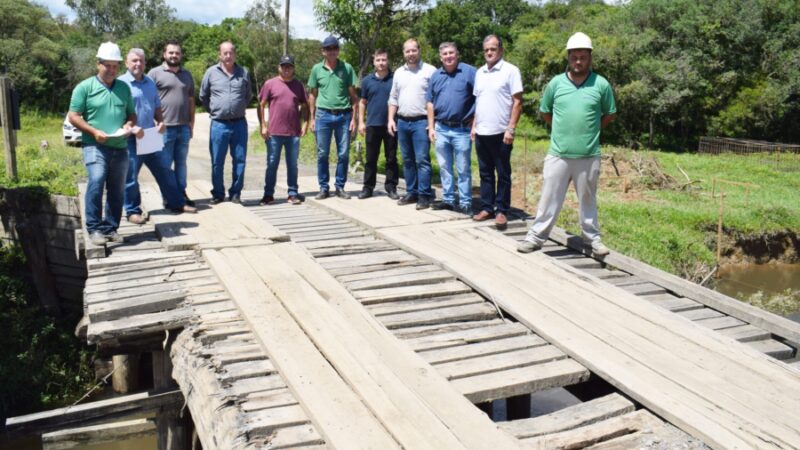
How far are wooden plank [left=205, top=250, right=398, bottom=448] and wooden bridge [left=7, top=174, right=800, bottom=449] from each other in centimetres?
1

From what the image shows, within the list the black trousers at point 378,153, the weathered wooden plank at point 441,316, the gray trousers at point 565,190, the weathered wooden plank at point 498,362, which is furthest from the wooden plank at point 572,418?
the black trousers at point 378,153

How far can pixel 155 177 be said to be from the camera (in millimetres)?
7207

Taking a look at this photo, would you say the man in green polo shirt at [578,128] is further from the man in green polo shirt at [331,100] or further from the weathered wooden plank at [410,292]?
the man in green polo shirt at [331,100]

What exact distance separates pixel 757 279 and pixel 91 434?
546 inches

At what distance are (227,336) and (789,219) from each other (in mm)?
15800

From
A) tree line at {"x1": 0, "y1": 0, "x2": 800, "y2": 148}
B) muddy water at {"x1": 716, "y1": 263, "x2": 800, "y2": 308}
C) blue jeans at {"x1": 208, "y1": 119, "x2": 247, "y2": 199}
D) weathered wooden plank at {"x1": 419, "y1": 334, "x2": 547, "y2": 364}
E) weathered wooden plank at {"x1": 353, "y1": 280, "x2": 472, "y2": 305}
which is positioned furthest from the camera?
tree line at {"x1": 0, "y1": 0, "x2": 800, "y2": 148}

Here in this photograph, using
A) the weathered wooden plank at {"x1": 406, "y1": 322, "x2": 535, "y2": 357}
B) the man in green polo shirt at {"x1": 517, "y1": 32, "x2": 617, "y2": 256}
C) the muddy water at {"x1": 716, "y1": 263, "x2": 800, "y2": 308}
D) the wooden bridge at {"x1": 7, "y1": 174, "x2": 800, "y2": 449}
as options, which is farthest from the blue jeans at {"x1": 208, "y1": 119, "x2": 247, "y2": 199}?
the muddy water at {"x1": 716, "y1": 263, "x2": 800, "y2": 308}

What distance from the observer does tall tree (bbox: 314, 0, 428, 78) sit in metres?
17.4

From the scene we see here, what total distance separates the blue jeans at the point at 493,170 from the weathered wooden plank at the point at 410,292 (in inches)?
73.2

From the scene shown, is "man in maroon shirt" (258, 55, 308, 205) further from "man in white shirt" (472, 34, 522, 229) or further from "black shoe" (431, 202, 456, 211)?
"man in white shirt" (472, 34, 522, 229)

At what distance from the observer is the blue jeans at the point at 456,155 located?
7301mm

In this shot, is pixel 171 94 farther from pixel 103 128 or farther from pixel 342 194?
pixel 342 194

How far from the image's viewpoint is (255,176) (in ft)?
43.8

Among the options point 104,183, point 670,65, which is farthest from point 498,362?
point 670,65
